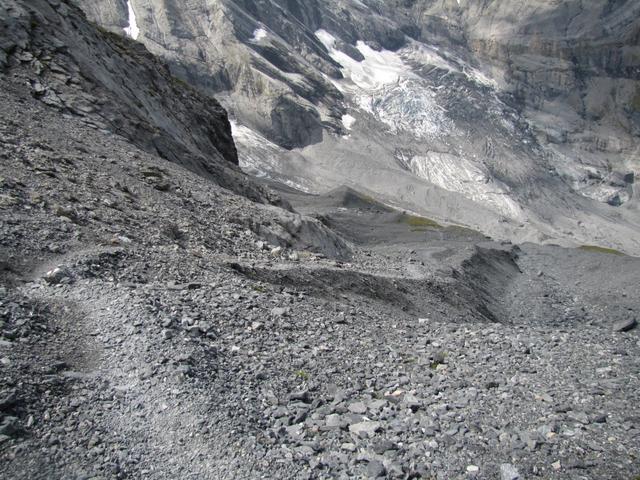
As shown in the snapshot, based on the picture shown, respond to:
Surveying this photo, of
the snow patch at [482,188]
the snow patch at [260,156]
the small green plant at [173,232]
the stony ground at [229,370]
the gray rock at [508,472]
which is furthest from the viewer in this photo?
the snow patch at [482,188]

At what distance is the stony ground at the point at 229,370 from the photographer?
909cm

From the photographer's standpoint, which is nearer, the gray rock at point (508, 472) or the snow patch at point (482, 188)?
the gray rock at point (508, 472)

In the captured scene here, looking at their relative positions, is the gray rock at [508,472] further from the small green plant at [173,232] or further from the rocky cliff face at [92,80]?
the rocky cliff face at [92,80]

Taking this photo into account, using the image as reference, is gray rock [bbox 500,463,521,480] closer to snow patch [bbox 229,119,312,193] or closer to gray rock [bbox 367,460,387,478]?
gray rock [bbox 367,460,387,478]

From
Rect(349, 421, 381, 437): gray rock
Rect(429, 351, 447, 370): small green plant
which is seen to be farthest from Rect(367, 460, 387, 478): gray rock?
Rect(429, 351, 447, 370): small green plant

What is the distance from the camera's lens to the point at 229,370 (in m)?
11.2

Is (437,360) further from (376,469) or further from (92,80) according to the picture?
(92,80)

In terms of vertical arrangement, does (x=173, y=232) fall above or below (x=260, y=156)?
above

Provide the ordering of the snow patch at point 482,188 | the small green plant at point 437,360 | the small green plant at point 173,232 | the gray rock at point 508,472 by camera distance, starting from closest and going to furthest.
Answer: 1. the gray rock at point 508,472
2. the small green plant at point 437,360
3. the small green plant at point 173,232
4. the snow patch at point 482,188

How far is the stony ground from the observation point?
29.8 ft

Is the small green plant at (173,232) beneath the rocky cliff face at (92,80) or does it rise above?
beneath

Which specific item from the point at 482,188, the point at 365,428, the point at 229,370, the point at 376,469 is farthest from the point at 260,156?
the point at 376,469

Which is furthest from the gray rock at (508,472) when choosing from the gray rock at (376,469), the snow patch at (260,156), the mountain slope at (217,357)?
the snow patch at (260,156)

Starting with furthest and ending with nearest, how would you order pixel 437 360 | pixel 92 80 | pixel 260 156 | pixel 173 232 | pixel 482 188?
pixel 482 188 → pixel 260 156 → pixel 92 80 → pixel 173 232 → pixel 437 360
